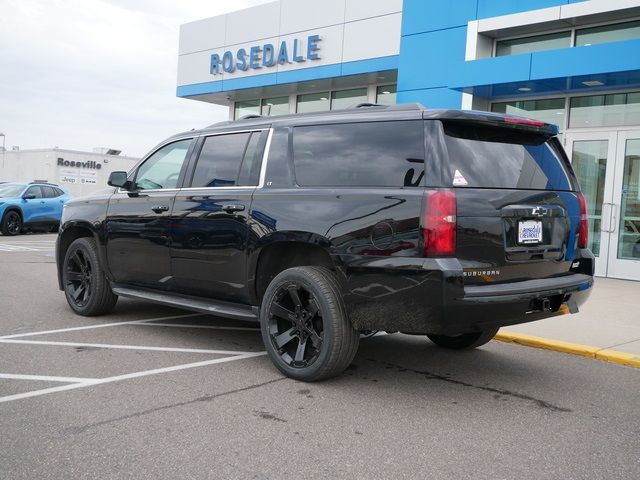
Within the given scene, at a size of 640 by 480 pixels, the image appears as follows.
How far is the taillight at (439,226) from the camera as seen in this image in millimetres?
3990

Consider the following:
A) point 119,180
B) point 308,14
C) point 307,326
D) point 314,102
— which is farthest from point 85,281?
point 314,102

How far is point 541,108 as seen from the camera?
40.5 feet

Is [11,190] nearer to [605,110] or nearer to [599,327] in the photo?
[605,110]

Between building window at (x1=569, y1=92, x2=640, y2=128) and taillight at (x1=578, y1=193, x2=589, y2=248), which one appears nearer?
taillight at (x1=578, y1=193, x2=589, y2=248)

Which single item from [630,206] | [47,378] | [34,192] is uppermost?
[630,206]

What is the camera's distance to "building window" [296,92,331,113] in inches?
678

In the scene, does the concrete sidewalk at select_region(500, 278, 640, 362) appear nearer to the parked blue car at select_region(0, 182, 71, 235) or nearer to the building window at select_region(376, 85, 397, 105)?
the building window at select_region(376, 85, 397, 105)

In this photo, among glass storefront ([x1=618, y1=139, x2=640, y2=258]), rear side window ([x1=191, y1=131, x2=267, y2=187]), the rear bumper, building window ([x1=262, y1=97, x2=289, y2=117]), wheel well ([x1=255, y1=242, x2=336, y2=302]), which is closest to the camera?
the rear bumper

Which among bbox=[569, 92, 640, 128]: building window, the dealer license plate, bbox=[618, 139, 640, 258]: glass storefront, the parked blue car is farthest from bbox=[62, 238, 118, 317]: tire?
the parked blue car

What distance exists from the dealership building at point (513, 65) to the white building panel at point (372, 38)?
0.02 metres

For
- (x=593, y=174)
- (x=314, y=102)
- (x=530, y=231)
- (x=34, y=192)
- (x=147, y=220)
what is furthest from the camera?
(x=34, y=192)

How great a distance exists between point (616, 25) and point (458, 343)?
313 inches

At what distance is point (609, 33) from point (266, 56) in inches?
338

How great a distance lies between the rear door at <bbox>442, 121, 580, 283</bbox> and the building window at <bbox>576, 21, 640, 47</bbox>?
24.4ft
